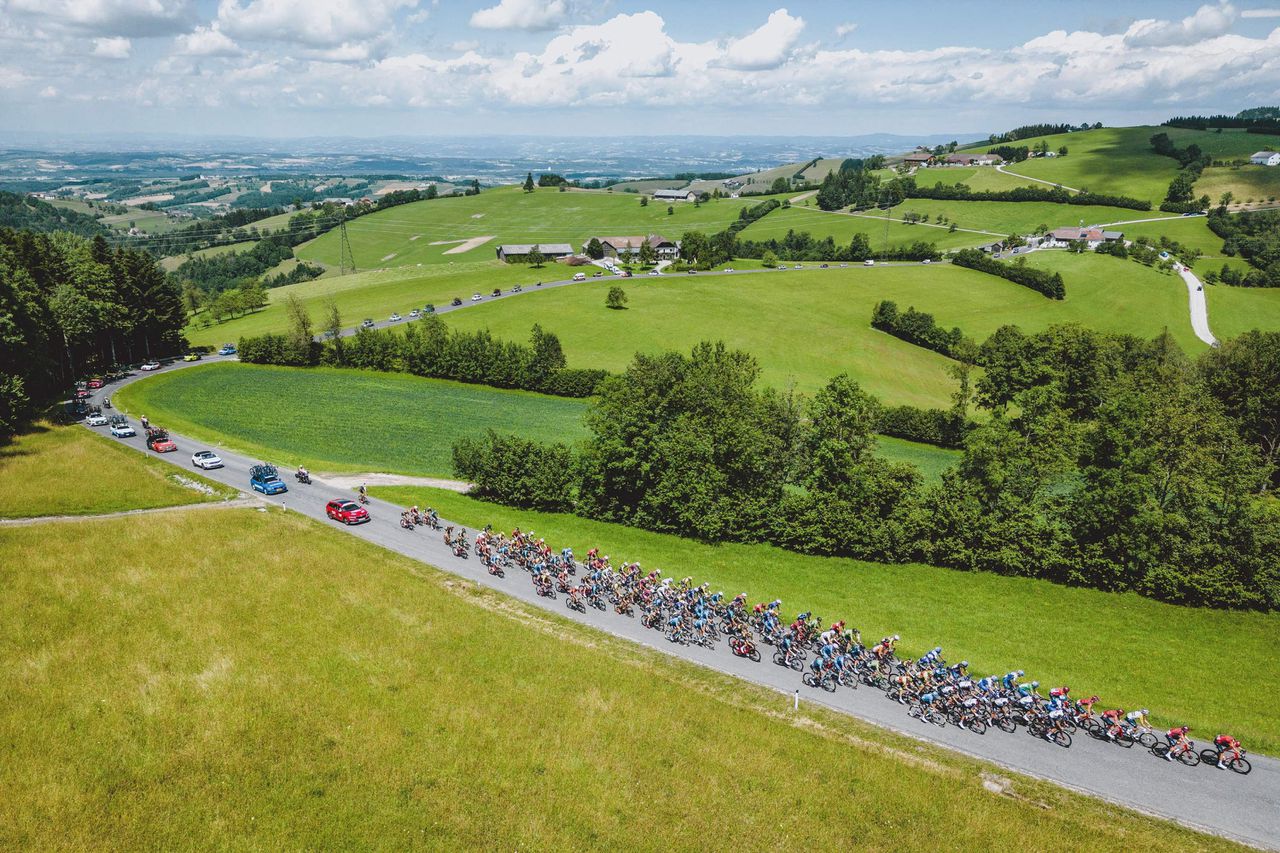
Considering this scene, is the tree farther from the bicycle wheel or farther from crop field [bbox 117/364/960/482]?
the bicycle wheel

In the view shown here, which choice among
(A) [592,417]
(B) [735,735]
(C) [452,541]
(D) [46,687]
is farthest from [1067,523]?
(D) [46,687]

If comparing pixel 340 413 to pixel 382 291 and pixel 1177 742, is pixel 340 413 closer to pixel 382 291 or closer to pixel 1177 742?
pixel 382 291

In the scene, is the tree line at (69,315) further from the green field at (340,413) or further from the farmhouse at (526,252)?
the farmhouse at (526,252)

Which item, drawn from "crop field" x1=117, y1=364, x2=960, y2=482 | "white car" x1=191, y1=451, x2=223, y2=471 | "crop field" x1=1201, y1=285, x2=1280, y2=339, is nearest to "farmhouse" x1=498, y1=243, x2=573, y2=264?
"crop field" x1=117, y1=364, x2=960, y2=482

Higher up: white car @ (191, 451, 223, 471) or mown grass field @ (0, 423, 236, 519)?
mown grass field @ (0, 423, 236, 519)

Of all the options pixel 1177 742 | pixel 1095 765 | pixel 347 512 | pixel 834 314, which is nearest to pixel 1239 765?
pixel 1177 742

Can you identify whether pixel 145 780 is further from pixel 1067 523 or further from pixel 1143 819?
pixel 1067 523

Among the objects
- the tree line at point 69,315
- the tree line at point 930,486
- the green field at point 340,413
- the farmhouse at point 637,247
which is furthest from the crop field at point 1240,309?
the tree line at point 69,315
